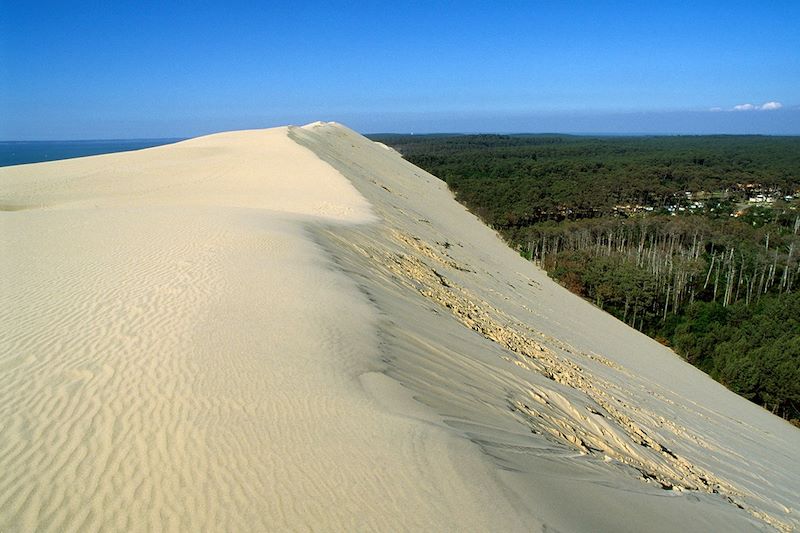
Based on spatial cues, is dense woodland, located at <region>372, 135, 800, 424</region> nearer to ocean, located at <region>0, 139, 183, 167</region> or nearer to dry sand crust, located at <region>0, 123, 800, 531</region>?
dry sand crust, located at <region>0, 123, 800, 531</region>

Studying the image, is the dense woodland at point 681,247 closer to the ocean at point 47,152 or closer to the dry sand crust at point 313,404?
the dry sand crust at point 313,404

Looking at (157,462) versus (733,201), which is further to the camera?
(733,201)

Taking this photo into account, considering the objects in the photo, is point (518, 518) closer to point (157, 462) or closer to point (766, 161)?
point (157, 462)

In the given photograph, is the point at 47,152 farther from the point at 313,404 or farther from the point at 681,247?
the point at 313,404

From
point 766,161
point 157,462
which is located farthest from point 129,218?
point 766,161

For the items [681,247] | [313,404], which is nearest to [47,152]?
[681,247]
